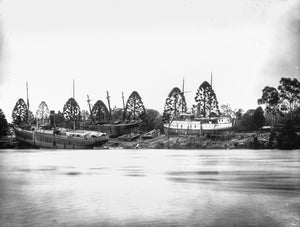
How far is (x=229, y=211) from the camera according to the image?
22016mm

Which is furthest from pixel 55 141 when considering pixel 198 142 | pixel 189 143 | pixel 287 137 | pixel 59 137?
pixel 287 137

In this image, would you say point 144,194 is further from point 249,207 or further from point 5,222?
point 5,222

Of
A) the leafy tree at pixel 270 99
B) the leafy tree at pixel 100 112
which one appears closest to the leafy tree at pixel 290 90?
the leafy tree at pixel 270 99

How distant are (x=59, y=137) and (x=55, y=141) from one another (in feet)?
7.54

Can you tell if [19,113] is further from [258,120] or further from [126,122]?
[258,120]

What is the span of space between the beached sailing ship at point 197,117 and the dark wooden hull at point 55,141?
832 inches

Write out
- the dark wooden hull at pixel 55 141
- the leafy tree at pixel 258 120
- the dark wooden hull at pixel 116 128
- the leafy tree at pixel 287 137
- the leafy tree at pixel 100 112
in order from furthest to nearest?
the leafy tree at pixel 100 112 < the dark wooden hull at pixel 116 128 < the dark wooden hull at pixel 55 141 < the leafy tree at pixel 258 120 < the leafy tree at pixel 287 137

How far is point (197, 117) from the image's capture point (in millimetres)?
149125

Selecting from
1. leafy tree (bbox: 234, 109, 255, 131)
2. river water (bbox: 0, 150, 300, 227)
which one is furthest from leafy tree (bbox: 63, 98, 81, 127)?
river water (bbox: 0, 150, 300, 227)

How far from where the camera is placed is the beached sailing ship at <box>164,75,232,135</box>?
5610 inches

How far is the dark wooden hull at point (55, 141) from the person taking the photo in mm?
145375

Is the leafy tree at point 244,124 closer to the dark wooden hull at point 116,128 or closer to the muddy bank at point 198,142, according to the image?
the muddy bank at point 198,142

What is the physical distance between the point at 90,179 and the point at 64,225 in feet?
69.6

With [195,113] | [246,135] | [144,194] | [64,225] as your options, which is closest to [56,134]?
[195,113]
